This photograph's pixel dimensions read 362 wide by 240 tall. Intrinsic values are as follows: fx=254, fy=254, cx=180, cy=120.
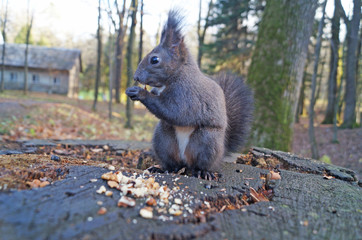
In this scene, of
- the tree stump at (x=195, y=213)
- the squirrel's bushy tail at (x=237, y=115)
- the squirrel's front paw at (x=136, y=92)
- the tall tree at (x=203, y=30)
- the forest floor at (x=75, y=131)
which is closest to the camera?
the tree stump at (x=195, y=213)

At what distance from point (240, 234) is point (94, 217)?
65 cm

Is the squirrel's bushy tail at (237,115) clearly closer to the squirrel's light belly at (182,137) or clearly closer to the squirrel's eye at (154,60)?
the squirrel's light belly at (182,137)

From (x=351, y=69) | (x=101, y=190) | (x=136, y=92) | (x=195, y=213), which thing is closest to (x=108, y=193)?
(x=101, y=190)

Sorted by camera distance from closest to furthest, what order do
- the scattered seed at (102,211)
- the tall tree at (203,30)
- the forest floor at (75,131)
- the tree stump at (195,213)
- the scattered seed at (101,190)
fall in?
1. the tree stump at (195,213)
2. the scattered seed at (102,211)
3. the scattered seed at (101,190)
4. the forest floor at (75,131)
5. the tall tree at (203,30)

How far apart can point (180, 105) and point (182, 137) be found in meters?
0.35

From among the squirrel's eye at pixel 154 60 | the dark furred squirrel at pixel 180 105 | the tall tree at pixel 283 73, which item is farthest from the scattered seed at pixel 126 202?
the tall tree at pixel 283 73

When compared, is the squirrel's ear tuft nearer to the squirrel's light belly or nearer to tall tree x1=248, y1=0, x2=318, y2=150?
the squirrel's light belly

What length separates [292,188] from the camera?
5.94ft

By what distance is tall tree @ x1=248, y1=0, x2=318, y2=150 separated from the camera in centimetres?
426

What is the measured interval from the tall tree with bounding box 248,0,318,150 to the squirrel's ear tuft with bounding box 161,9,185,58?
7.65 feet

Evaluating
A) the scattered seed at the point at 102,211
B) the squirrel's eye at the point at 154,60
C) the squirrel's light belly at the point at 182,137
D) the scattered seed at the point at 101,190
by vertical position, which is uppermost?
the squirrel's eye at the point at 154,60

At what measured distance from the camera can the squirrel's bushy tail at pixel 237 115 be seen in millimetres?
2642

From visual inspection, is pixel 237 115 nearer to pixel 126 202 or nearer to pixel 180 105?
pixel 180 105

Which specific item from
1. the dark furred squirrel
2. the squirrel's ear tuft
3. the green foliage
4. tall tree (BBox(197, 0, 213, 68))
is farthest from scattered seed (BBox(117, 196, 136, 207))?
tall tree (BBox(197, 0, 213, 68))
